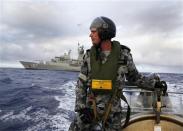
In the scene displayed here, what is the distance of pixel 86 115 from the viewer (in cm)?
480

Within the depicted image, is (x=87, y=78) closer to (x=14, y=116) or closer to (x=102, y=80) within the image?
(x=102, y=80)

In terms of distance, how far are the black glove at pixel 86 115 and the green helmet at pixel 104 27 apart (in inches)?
34.1

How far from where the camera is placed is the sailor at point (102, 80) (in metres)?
4.77

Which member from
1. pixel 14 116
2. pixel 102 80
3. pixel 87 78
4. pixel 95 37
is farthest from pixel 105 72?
pixel 14 116

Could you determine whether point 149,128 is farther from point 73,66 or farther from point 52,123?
point 73,66

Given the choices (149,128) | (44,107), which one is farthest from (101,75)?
(44,107)

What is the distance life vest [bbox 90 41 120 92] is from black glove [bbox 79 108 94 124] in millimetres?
255

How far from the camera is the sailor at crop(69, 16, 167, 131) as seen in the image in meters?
4.77

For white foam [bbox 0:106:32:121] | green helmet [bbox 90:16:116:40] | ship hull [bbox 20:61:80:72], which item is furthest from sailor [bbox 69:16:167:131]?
ship hull [bbox 20:61:80:72]

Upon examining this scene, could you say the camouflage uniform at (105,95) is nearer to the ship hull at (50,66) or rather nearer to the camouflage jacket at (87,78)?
the camouflage jacket at (87,78)

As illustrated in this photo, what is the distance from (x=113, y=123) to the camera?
489 cm

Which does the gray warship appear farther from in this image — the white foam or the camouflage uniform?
the camouflage uniform

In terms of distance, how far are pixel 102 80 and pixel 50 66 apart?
320 feet

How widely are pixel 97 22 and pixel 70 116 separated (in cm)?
1111
